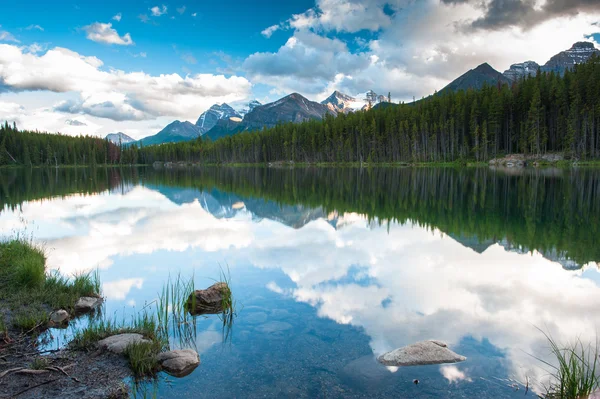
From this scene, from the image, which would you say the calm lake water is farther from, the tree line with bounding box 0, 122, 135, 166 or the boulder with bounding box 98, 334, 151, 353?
the tree line with bounding box 0, 122, 135, 166

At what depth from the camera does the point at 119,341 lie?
7918 mm

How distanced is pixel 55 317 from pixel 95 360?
9.81 feet

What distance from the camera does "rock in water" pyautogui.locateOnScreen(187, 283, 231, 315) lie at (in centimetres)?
1054

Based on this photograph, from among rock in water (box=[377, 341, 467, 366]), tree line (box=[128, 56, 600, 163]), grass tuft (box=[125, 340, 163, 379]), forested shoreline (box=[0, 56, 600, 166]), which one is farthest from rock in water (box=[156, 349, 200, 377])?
forested shoreline (box=[0, 56, 600, 166])

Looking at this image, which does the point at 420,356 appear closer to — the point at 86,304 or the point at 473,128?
the point at 86,304

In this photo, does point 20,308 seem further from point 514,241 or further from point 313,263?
point 514,241

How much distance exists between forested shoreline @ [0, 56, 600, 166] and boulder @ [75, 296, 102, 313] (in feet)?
305

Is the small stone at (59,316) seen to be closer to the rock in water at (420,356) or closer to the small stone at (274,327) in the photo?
the small stone at (274,327)

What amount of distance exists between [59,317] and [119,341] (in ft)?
9.22

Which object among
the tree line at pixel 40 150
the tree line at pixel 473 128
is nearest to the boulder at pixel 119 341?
the tree line at pixel 473 128

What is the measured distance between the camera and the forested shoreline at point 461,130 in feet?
262

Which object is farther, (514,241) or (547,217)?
(547,217)

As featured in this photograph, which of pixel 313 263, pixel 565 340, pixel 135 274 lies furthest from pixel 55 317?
pixel 565 340

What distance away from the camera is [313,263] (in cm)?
1575
